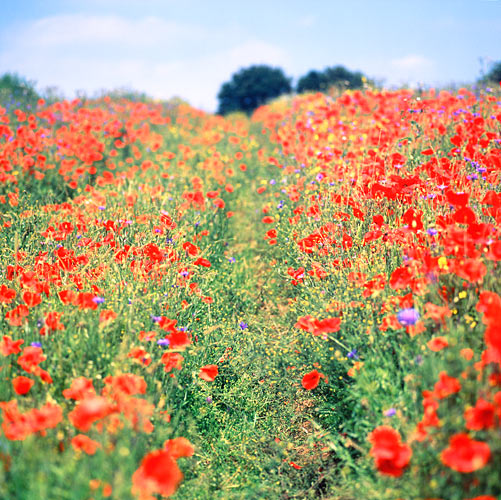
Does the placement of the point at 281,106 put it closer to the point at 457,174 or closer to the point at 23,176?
the point at 23,176

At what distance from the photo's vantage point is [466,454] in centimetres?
152

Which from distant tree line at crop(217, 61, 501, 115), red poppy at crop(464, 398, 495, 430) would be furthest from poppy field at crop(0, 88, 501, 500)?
distant tree line at crop(217, 61, 501, 115)

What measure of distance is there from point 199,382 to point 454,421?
1570mm

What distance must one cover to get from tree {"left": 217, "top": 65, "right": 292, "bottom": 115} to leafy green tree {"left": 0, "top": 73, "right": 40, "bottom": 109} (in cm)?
2121

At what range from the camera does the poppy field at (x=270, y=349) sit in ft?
5.66

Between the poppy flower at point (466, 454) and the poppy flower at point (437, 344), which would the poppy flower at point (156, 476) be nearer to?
the poppy flower at point (466, 454)

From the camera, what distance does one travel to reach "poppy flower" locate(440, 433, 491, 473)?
4.91 ft

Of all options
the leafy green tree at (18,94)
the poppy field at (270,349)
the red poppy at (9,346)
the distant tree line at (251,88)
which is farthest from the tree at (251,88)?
the red poppy at (9,346)

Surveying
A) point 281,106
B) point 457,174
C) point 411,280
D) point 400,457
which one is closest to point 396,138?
point 457,174

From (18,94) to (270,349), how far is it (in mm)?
11080

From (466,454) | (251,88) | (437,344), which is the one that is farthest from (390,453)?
(251,88)

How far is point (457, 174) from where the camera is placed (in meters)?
3.68

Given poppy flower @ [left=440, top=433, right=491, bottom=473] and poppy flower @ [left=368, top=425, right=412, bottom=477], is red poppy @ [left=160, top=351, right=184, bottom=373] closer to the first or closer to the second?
poppy flower @ [left=368, top=425, right=412, bottom=477]

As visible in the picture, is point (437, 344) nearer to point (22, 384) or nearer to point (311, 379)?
point (311, 379)
